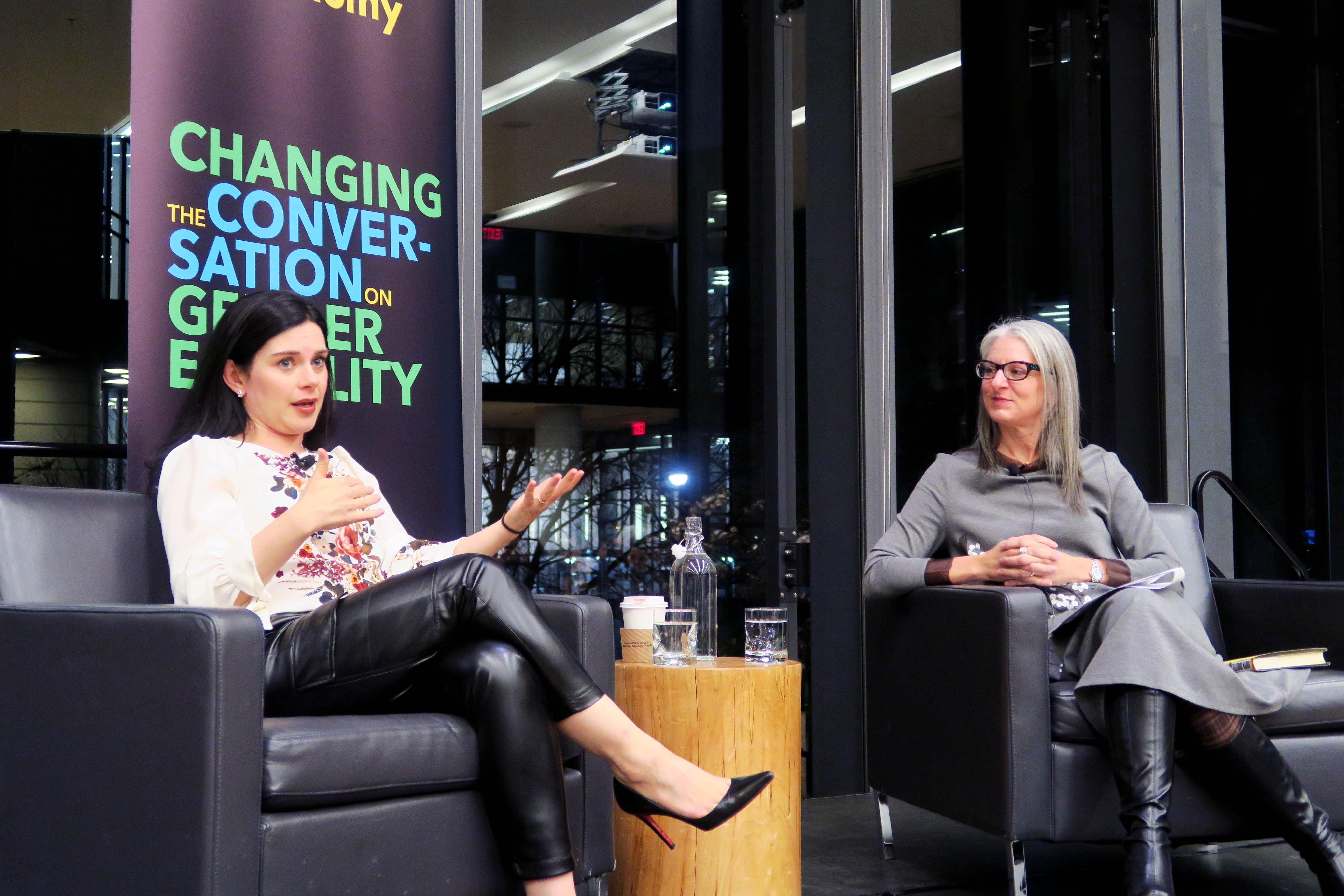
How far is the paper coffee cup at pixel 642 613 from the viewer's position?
96.3 inches

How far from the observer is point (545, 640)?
1.93 meters

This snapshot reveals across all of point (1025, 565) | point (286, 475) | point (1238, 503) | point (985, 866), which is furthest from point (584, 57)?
point (1238, 503)

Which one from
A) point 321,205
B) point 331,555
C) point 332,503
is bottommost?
point 331,555

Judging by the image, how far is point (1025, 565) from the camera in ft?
7.94

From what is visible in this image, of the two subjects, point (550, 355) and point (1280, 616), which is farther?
point (550, 355)

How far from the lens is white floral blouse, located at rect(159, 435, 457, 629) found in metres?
2.03

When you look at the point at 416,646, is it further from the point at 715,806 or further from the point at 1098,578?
the point at 1098,578

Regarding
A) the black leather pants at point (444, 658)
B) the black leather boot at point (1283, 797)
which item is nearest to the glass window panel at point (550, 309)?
the black leather pants at point (444, 658)

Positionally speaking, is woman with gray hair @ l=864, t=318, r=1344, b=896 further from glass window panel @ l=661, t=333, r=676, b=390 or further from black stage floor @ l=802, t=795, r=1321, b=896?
glass window panel @ l=661, t=333, r=676, b=390

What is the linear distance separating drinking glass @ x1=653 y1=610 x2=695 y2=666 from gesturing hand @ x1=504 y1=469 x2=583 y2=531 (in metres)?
0.33

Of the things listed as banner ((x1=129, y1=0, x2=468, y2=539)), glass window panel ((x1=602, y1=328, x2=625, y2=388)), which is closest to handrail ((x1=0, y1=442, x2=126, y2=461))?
banner ((x1=129, y1=0, x2=468, y2=539))

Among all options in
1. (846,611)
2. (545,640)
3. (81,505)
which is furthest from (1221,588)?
(81,505)

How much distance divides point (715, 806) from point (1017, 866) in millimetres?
685

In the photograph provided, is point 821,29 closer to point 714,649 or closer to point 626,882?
point 714,649
